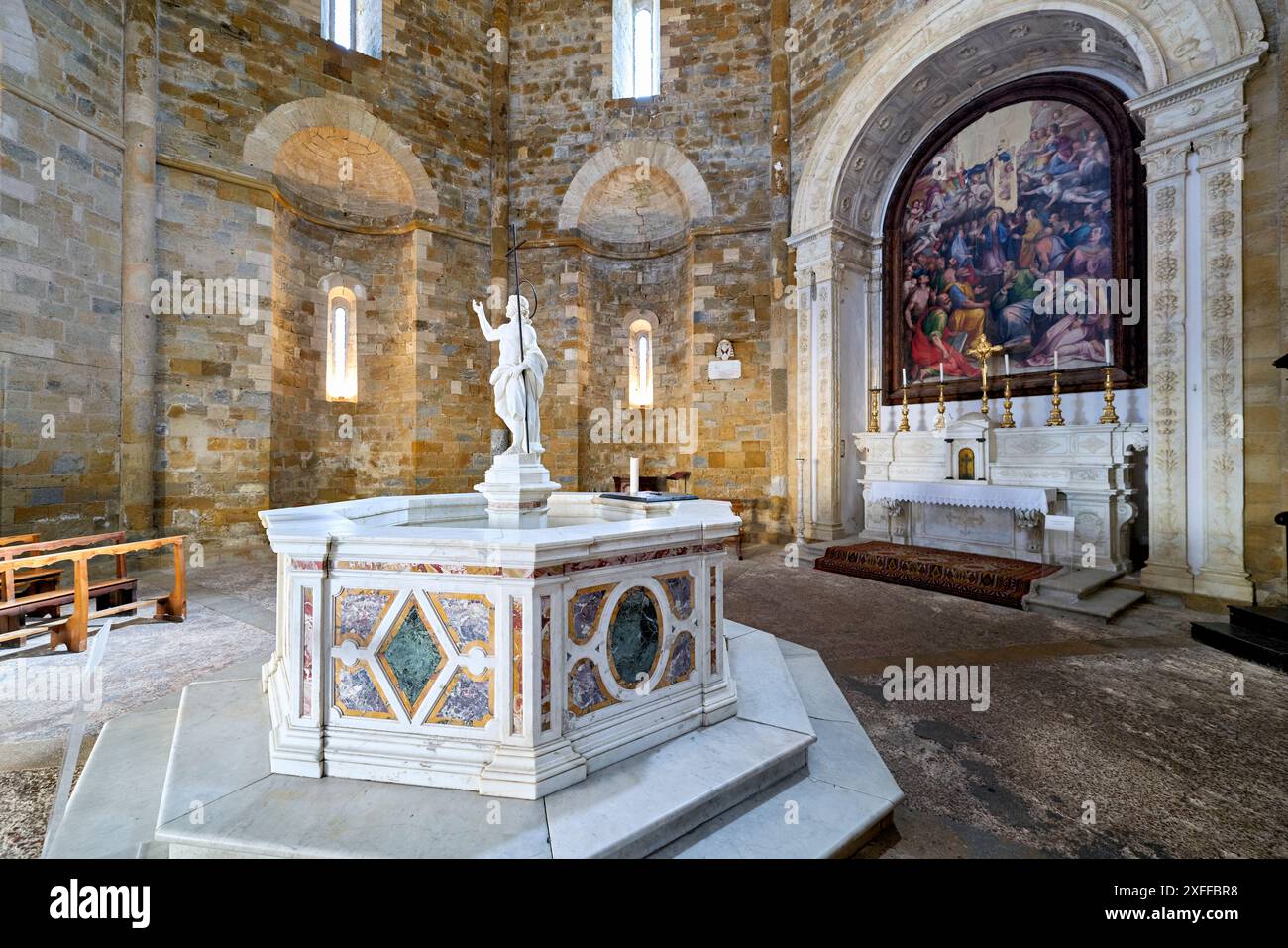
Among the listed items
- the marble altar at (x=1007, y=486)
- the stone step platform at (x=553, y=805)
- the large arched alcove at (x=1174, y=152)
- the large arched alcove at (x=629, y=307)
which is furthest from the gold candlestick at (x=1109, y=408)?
the large arched alcove at (x=629, y=307)

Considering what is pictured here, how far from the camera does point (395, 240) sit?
9.82 meters

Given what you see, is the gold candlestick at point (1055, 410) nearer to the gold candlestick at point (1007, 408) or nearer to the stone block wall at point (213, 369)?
the gold candlestick at point (1007, 408)

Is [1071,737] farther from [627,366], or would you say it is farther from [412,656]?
[627,366]

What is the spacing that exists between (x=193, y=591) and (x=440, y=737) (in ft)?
17.5

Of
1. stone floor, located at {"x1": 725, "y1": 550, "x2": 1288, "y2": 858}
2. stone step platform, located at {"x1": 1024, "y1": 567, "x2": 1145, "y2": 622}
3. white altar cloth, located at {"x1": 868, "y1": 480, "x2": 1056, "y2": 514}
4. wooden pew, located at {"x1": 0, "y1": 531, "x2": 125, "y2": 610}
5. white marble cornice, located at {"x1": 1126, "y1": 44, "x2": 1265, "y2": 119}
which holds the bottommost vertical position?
stone floor, located at {"x1": 725, "y1": 550, "x2": 1288, "y2": 858}

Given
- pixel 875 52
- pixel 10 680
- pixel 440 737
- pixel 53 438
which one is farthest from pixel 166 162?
pixel 875 52

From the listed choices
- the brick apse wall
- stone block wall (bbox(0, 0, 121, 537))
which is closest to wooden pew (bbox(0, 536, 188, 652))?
stone block wall (bbox(0, 0, 121, 537))

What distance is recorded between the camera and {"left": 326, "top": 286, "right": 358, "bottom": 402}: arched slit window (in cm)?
964

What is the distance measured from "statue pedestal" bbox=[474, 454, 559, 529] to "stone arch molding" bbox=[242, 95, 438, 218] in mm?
7752

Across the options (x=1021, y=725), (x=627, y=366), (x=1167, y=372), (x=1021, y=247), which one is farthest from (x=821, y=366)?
(x=1021, y=725)

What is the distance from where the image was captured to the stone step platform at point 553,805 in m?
1.75

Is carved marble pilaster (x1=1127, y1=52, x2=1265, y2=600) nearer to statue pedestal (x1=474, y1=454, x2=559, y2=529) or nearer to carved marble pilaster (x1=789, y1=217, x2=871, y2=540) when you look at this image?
carved marble pilaster (x1=789, y1=217, x2=871, y2=540)

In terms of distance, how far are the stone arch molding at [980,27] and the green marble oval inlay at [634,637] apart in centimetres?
702

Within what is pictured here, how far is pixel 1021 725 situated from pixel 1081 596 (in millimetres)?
2817
